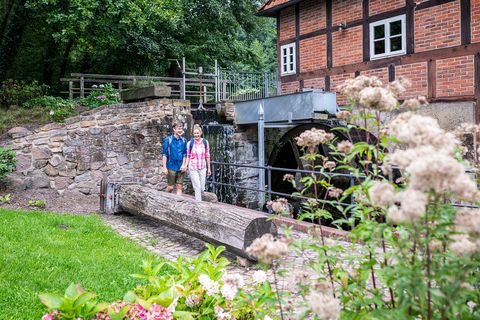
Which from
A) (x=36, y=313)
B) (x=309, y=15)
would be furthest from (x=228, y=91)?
(x=36, y=313)

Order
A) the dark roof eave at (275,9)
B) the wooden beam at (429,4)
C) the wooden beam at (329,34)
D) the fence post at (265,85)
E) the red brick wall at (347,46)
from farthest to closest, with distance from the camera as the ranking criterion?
the fence post at (265,85)
the dark roof eave at (275,9)
the wooden beam at (329,34)
the red brick wall at (347,46)
the wooden beam at (429,4)

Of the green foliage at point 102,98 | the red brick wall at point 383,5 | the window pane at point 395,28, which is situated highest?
the red brick wall at point 383,5

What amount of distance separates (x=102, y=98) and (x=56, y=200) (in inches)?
148

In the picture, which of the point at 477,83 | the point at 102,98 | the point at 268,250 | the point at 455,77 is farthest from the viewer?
the point at 102,98

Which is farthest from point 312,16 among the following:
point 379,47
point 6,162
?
point 6,162

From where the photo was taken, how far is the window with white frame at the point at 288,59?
597 inches

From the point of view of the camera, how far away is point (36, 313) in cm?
405

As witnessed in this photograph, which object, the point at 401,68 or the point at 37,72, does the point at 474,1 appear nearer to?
the point at 401,68

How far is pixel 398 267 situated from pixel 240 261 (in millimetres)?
4171

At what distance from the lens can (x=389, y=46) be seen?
12.2m

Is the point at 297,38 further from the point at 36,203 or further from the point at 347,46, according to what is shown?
the point at 36,203

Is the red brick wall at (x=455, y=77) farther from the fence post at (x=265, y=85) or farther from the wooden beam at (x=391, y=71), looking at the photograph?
the fence post at (x=265, y=85)

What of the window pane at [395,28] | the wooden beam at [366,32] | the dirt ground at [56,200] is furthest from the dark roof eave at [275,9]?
the dirt ground at [56,200]

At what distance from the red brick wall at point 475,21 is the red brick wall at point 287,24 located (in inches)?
232
